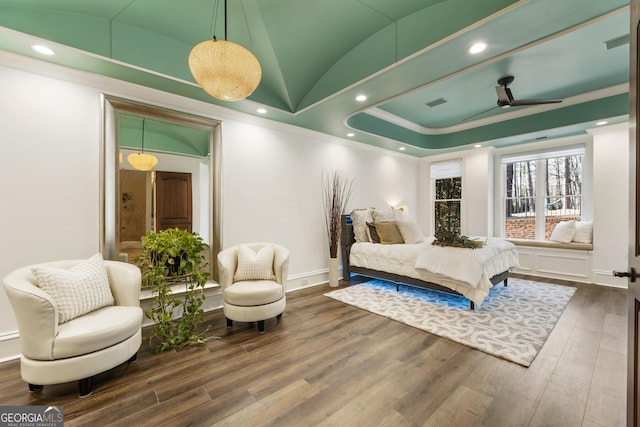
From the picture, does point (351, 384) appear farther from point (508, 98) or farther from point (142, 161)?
point (508, 98)

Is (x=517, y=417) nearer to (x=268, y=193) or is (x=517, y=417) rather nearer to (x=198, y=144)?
(x=268, y=193)

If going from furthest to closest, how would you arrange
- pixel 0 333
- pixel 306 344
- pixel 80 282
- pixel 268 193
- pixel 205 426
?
1. pixel 268 193
2. pixel 306 344
3. pixel 0 333
4. pixel 80 282
5. pixel 205 426

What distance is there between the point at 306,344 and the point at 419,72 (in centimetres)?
286

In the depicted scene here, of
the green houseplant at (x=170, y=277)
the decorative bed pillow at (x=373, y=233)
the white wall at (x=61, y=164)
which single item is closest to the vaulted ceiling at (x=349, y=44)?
the white wall at (x=61, y=164)

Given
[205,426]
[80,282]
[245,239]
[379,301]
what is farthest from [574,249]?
[80,282]

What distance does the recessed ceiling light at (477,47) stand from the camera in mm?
2191

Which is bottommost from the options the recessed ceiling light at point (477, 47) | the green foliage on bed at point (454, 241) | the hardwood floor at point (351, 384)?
the hardwood floor at point (351, 384)

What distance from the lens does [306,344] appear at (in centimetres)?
254

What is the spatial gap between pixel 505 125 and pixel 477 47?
337 centimetres

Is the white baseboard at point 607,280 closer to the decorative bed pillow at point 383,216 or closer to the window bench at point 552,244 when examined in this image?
the window bench at point 552,244

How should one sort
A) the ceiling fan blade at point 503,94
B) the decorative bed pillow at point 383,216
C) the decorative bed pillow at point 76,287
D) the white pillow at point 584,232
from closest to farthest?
the decorative bed pillow at point 76,287
the ceiling fan blade at point 503,94
the white pillow at point 584,232
the decorative bed pillow at point 383,216

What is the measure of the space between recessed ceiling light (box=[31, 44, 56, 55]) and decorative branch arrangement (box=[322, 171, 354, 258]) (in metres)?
3.47

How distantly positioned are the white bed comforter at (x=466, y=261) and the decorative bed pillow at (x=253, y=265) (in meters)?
2.01

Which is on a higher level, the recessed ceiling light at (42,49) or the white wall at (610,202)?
the recessed ceiling light at (42,49)
